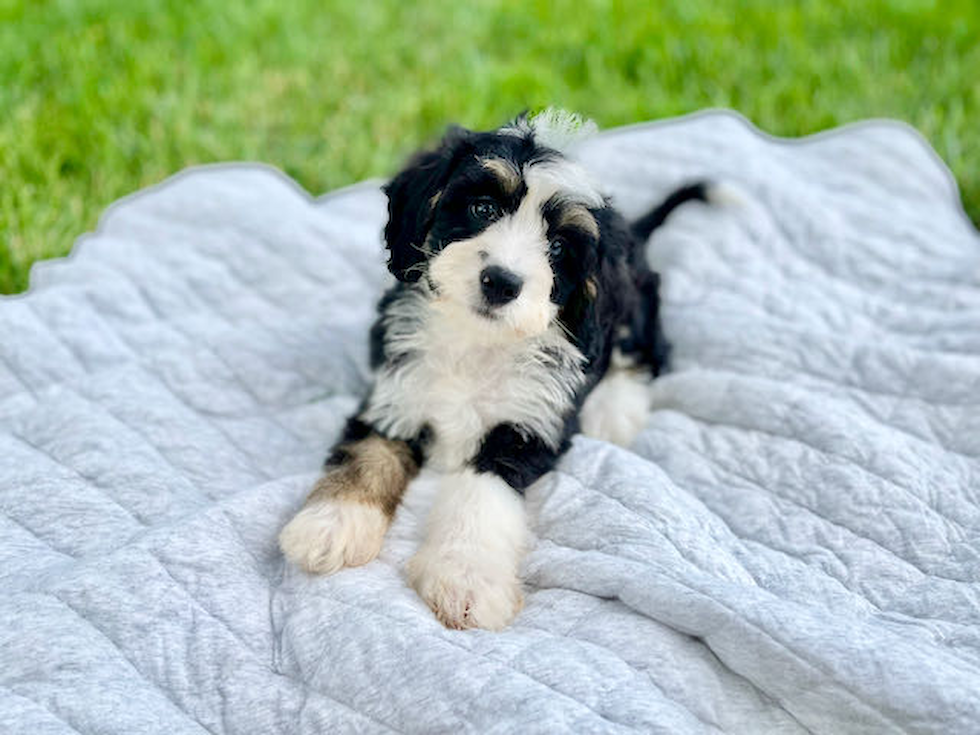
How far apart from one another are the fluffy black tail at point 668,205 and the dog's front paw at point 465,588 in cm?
225

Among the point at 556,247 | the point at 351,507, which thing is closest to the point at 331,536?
the point at 351,507

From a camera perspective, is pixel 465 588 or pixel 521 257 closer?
pixel 465 588

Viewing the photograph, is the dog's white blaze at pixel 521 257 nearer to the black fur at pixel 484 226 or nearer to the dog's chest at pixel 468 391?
the black fur at pixel 484 226

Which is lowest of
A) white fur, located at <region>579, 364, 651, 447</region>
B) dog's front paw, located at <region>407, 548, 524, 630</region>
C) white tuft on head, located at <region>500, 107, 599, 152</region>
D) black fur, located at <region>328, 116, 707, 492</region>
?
white fur, located at <region>579, 364, 651, 447</region>

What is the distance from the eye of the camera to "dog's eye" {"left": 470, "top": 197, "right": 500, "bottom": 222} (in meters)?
3.06

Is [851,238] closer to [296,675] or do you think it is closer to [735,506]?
[735,506]

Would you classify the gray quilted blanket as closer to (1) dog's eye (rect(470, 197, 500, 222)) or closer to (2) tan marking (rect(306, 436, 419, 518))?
(2) tan marking (rect(306, 436, 419, 518))

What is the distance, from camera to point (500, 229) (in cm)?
303

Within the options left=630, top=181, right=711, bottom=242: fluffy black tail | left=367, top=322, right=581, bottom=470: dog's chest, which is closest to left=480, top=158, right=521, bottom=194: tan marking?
left=367, top=322, right=581, bottom=470: dog's chest

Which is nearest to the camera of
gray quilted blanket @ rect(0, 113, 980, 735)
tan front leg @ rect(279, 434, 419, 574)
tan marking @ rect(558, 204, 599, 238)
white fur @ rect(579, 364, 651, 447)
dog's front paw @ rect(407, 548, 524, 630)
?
gray quilted blanket @ rect(0, 113, 980, 735)

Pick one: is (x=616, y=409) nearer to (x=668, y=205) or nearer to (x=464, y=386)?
(x=464, y=386)

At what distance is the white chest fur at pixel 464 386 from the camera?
3373 millimetres

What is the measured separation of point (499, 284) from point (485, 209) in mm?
287

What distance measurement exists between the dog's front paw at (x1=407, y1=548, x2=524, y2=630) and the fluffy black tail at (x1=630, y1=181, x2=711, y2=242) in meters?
2.25
